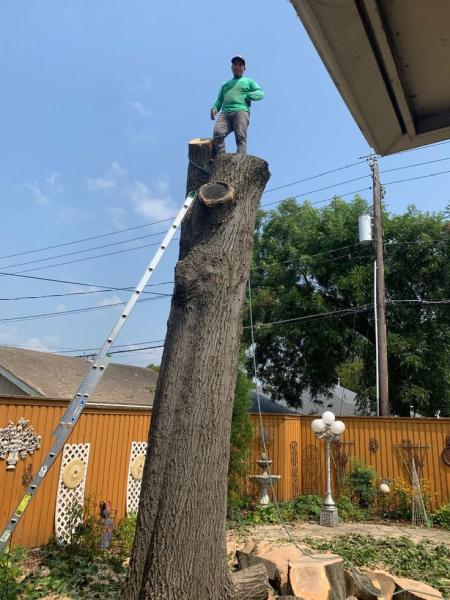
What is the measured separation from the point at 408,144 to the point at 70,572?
4.57 m

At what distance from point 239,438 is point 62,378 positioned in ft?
21.9

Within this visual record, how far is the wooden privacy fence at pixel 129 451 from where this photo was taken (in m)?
5.46

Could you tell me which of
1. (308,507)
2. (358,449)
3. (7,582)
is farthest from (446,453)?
(7,582)

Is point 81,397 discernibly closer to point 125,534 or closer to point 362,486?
point 125,534

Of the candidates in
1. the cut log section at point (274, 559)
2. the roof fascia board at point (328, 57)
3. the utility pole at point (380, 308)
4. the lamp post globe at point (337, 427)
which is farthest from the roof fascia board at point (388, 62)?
the utility pole at point (380, 308)

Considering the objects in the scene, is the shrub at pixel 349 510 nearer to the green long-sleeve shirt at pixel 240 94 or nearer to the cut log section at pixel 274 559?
the cut log section at pixel 274 559

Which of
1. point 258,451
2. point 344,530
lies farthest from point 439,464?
point 258,451

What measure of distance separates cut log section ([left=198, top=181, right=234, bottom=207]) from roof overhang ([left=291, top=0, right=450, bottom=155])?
1602 millimetres

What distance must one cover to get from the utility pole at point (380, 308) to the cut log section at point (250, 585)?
719 centimetres

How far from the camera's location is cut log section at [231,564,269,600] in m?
3.08

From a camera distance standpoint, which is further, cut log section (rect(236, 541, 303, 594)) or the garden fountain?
the garden fountain

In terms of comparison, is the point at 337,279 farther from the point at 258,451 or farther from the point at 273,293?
the point at 258,451

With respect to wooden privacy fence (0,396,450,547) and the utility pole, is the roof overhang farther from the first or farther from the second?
the utility pole

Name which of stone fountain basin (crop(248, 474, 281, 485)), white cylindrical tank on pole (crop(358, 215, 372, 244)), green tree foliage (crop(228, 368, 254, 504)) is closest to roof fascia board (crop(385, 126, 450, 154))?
green tree foliage (crop(228, 368, 254, 504))
